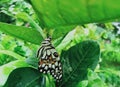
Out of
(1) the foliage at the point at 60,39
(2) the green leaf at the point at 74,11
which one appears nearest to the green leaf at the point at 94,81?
(1) the foliage at the point at 60,39

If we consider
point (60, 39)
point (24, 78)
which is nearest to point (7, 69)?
point (24, 78)

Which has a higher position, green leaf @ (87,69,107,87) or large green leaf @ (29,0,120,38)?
large green leaf @ (29,0,120,38)

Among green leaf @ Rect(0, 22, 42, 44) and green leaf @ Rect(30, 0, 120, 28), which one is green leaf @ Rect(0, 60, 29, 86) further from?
green leaf @ Rect(30, 0, 120, 28)

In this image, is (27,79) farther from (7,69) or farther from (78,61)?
(78,61)

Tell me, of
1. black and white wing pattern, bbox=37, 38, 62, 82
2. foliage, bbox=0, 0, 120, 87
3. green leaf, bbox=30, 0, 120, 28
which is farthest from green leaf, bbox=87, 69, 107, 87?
green leaf, bbox=30, 0, 120, 28

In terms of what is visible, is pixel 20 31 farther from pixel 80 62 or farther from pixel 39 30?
pixel 80 62
